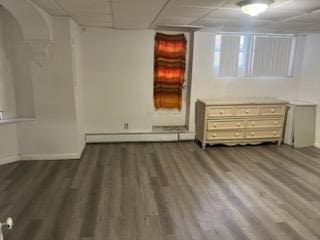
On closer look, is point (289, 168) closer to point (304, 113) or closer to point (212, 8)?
point (304, 113)

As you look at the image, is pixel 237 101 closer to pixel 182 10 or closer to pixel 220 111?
pixel 220 111

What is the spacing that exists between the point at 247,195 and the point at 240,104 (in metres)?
1.98

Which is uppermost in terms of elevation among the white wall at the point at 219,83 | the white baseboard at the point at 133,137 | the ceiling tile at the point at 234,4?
the ceiling tile at the point at 234,4

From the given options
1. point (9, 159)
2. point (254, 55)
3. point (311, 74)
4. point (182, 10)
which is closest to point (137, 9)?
point (182, 10)

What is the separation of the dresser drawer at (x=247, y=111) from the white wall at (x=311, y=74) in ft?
4.17

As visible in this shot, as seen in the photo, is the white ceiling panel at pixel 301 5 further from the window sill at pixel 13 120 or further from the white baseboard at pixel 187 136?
the window sill at pixel 13 120

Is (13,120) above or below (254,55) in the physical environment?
below

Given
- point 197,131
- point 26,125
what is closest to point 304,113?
point 197,131

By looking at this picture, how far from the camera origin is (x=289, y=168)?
383cm

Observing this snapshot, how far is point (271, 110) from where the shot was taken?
472cm

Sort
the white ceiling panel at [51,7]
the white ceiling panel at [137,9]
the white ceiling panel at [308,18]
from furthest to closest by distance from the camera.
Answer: the white ceiling panel at [308,18], the white ceiling panel at [51,7], the white ceiling panel at [137,9]

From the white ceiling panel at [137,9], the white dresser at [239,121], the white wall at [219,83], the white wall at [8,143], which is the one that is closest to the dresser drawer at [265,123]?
the white dresser at [239,121]

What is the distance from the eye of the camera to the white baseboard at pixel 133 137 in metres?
4.81

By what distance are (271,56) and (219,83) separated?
4.06 ft
